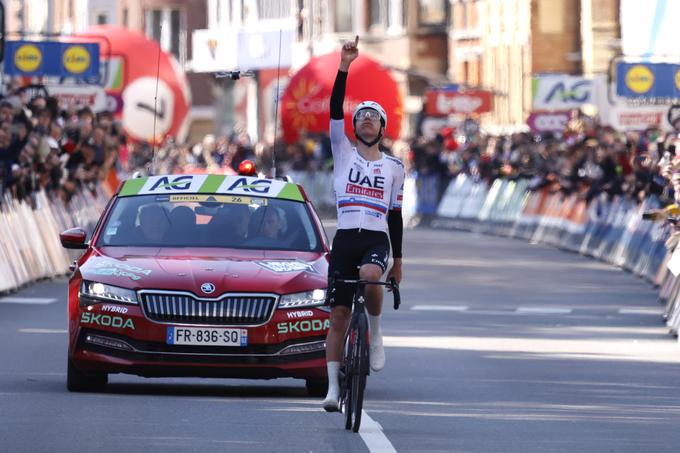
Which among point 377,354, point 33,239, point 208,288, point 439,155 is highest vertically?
point 208,288

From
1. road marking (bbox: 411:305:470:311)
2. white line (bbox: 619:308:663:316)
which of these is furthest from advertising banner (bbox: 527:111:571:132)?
road marking (bbox: 411:305:470:311)

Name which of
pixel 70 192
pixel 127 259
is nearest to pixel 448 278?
pixel 70 192

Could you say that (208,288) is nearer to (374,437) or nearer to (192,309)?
(192,309)

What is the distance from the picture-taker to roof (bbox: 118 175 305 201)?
1656 cm

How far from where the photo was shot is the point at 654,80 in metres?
37.0

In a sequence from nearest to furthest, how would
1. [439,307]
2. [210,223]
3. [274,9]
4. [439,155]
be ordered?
[210,223] → [439,307] → [439,155] → [274,9]

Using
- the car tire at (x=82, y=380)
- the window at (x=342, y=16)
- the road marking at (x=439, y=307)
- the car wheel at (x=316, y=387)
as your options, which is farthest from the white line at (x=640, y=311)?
the window at (x=342, y=16)

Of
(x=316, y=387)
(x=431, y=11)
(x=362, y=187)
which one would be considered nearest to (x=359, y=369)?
(x=362, y=187)

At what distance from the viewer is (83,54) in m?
40.7

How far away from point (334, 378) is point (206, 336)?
147 cm

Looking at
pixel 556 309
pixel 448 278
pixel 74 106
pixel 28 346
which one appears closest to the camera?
pixel 28 346

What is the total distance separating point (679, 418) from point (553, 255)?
79.9 ft

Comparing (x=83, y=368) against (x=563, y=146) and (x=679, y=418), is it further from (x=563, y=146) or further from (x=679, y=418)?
(x=563, y=146)

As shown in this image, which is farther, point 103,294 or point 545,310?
point 545,310
